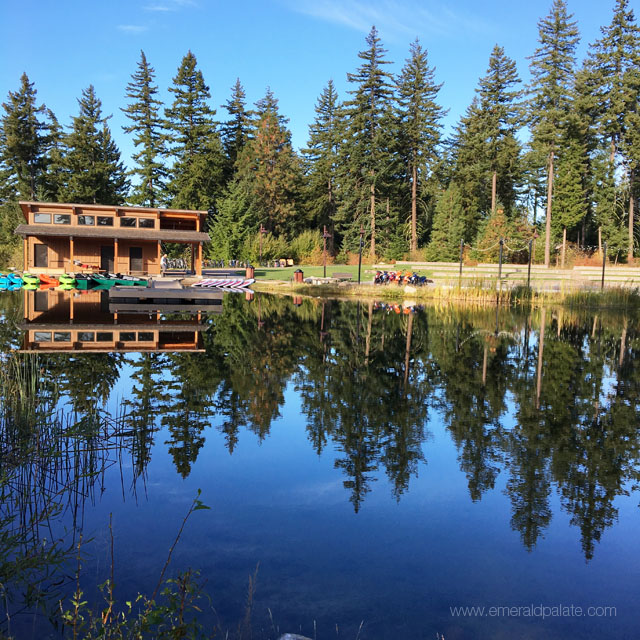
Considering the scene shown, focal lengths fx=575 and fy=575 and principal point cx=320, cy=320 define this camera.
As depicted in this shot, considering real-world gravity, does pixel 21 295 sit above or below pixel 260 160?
below

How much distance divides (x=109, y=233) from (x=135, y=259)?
3.56 meters

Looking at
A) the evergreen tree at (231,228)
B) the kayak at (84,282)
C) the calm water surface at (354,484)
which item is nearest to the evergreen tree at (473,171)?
the evergreen tree at (231,228)

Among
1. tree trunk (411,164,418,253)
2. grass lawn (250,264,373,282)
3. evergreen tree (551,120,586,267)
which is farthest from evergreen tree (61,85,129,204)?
evergreen tree (551,120,586,267)

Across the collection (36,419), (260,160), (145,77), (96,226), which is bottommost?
(36,419)

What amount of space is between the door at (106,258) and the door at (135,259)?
1.53 m

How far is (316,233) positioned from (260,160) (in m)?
11.2

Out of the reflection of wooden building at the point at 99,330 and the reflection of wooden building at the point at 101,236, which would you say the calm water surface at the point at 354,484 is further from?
the reflection of wooden building at the point at 101,236

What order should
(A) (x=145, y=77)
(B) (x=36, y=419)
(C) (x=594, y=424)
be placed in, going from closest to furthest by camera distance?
(B) (x=36, y=419) → (C) (x=594, y=424) → (A) (x=145, y=77)

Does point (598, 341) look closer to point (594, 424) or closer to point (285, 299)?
point (594, 424)

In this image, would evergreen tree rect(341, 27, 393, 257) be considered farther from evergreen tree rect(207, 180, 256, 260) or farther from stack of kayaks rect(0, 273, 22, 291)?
stack of kayaks rect(0, 273, 22, 291)

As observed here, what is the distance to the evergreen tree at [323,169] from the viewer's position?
217ft

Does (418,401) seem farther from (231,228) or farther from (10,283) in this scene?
(231,228)

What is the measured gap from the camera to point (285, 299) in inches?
1259

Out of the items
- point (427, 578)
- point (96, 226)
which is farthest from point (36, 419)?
point (96, 226)
